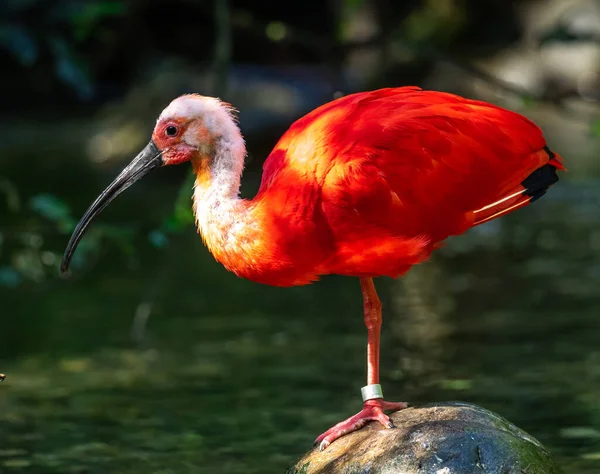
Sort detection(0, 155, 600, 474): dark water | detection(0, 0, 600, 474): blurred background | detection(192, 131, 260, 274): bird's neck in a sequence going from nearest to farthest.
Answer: detection(192, 131, 260, 274): bird's neck, detection(0, 155, 600, 474): dark water, detection(0, 0, 600, 474): blurred background

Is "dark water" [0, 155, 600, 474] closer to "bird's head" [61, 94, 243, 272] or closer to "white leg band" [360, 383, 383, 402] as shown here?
"white leg band" [360, 383, 383, 402]

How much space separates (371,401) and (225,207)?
4.12 feet

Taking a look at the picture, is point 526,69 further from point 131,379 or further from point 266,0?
point 131,379

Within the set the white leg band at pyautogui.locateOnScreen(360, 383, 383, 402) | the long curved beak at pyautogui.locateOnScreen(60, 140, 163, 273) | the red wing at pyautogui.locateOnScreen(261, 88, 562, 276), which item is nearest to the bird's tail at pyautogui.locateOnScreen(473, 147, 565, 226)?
the red wing at pyautogui.locateOnScreen(261, 88, 562, 276)

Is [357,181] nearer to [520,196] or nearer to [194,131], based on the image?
[194,131]

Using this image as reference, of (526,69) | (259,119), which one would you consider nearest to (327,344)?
(259,119)

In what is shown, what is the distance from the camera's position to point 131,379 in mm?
9461

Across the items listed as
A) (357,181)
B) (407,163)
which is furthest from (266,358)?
(357,181)

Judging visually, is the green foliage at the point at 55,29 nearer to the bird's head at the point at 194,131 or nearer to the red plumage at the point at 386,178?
the bird's head at the point at 194,131

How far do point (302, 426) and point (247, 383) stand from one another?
1098mm

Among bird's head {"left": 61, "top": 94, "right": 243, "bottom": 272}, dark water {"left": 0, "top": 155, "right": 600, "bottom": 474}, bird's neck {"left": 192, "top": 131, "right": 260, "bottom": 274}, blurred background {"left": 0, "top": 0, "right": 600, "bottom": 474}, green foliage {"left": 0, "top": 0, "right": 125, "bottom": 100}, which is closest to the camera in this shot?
bird's neck {"left": 192, "top": 131, "right": 260, "bottom": 274}

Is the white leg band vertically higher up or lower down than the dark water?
lower down

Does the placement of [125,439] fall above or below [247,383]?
below

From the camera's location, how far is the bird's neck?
6254mm
